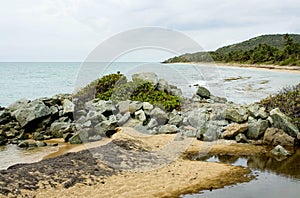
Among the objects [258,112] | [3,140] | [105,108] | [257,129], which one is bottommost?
[3,140]

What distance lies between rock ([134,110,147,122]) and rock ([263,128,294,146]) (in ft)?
14.8

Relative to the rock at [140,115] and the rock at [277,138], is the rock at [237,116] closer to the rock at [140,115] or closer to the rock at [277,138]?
the rock at [277,138]

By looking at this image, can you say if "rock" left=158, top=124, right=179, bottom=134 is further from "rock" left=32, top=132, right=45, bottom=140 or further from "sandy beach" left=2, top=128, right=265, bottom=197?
"rock" left=32, top=132, right=45, bottom=140

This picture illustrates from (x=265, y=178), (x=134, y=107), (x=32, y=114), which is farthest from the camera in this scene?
(x=134, y=107)

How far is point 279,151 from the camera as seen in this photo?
10609 millimetres

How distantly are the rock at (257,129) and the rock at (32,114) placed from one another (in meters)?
7.88

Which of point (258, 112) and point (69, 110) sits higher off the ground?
point (258, 112)

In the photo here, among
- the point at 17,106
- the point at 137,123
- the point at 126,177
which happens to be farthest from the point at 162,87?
the point at 126,177

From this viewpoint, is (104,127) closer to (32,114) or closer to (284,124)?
(32,114)

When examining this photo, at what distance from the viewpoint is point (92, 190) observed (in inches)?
303

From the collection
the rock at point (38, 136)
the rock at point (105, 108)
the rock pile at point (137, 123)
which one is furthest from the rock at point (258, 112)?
the rock at point (38, 136)

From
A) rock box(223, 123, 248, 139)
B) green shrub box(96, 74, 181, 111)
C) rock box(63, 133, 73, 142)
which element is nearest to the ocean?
green shrub box(96, 74, 181, 111)

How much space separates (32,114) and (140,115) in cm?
432

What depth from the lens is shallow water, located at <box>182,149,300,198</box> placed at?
24.6 feet
